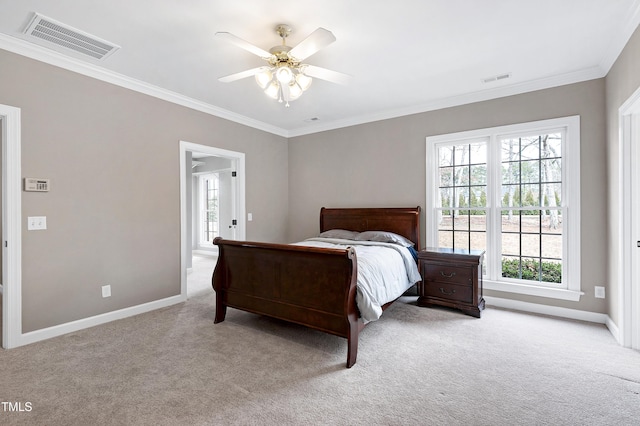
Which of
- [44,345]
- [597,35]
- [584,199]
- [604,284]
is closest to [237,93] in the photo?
[44,345]

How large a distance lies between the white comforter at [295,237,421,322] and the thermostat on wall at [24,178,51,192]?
2976mm

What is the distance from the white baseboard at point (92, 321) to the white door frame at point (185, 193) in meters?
0.26

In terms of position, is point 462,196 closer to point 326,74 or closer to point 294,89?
point 326,74

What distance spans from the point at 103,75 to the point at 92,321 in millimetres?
2603

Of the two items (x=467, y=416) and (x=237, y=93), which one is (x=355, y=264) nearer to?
(x=467, y=416)

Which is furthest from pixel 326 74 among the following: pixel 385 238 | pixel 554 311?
pixel 554 311

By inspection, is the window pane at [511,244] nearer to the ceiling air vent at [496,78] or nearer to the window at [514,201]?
the window at [514,201]

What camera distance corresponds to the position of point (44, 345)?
269 cm

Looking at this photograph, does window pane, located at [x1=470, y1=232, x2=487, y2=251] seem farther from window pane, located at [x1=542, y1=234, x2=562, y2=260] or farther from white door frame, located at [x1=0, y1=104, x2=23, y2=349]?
white door frame, located at [x1=0, y1=104, x2=23, y2=349]

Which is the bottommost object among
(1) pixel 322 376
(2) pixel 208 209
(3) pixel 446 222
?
(1) pixel 322 376

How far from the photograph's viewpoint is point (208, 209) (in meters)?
7.91

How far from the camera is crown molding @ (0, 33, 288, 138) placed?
264 cm

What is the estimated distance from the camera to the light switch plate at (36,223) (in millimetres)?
2734

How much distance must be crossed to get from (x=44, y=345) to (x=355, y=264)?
2.87 metres
